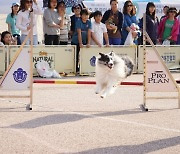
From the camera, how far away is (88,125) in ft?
26.3

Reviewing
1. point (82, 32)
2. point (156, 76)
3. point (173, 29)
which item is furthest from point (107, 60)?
point (173, 29)

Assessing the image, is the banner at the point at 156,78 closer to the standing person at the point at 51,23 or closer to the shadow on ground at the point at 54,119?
the shadow on ground at the point at 54,119

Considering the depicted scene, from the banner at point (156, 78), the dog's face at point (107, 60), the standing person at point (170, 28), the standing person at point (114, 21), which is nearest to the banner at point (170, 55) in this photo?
the standing person at point (170, 28)

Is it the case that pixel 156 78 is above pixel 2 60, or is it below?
below

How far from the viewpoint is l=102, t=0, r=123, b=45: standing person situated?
15.0 meters

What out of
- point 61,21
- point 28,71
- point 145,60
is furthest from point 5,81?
point 61,21

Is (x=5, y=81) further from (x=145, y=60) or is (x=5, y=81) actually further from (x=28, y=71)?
(x=145, y=60)

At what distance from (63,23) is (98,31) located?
1.05 metres

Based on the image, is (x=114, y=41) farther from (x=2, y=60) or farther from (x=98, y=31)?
(x=2, y=60)

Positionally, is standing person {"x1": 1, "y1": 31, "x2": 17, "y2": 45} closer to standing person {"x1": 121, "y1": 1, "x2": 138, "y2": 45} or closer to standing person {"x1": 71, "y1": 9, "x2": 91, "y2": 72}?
standing person {"x1": 71, "y1": 9, "x2": 91, "y2": 72}

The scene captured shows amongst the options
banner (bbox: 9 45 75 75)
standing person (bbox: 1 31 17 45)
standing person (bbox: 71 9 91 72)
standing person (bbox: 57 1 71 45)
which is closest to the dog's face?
standing person (bbox: 71 9 91 72)

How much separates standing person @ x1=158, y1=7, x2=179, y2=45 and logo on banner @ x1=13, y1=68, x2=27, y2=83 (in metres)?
7.56

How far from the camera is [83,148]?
6.59 metres

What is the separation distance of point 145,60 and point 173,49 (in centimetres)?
683
